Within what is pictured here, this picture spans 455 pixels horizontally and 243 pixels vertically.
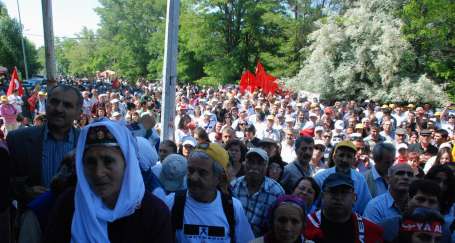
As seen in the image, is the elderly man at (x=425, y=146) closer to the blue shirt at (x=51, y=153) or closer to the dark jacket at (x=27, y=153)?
the blue shirt at (x=51, y=153)

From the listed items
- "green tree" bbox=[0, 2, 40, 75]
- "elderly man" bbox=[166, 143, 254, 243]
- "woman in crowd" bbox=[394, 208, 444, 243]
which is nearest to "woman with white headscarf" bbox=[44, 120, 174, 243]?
"elderly man" bbox=[166, 143, 254, 243]

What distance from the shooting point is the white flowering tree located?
79.7 ft

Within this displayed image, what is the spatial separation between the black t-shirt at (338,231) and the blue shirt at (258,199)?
70 cm

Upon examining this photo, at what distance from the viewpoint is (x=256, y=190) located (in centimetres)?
420

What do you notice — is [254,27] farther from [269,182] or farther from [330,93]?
[269,182]

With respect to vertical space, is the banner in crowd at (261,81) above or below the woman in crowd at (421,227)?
below

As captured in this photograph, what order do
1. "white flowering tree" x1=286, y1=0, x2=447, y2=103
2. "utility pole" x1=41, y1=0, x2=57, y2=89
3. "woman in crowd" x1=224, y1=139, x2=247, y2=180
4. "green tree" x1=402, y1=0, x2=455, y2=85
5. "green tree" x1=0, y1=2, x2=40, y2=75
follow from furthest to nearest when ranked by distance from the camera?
1. "green tree" x1=0, y1=2, x2=40, y2=75
2. "white flowering tree" x1=286, y1=0, x2=447, y2=103
3. "green tree" x1=402, y1=0, x2=455, y2=85
4. "woman in crowd" x1=224, y1=139, x2=247, y2=180
5. "utility pole" x1=41, y1=0, x2=57, y2=89

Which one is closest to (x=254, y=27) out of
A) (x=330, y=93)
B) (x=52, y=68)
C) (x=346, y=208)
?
(x=330, y=93)

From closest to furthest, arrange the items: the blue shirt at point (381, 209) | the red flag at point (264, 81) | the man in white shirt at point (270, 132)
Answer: the blue shirt at point (381, 209), the man in white shirt at point (270, 132), the red flag at point (264, 81)

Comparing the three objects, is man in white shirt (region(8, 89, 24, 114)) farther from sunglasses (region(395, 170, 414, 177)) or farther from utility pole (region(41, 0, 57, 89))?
sunglasses (region(395, 170, 414, 177))

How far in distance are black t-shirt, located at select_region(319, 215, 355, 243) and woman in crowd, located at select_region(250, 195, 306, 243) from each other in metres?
0.29

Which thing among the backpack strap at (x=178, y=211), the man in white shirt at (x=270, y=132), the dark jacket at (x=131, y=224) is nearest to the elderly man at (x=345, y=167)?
the backpack strap at (x=178, y=211)

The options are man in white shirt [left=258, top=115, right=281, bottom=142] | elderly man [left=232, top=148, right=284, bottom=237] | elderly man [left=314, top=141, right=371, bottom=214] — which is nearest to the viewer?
elderly man [left=232, top=148, right=284, bottom=237]

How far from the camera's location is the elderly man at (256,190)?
13.1ft
